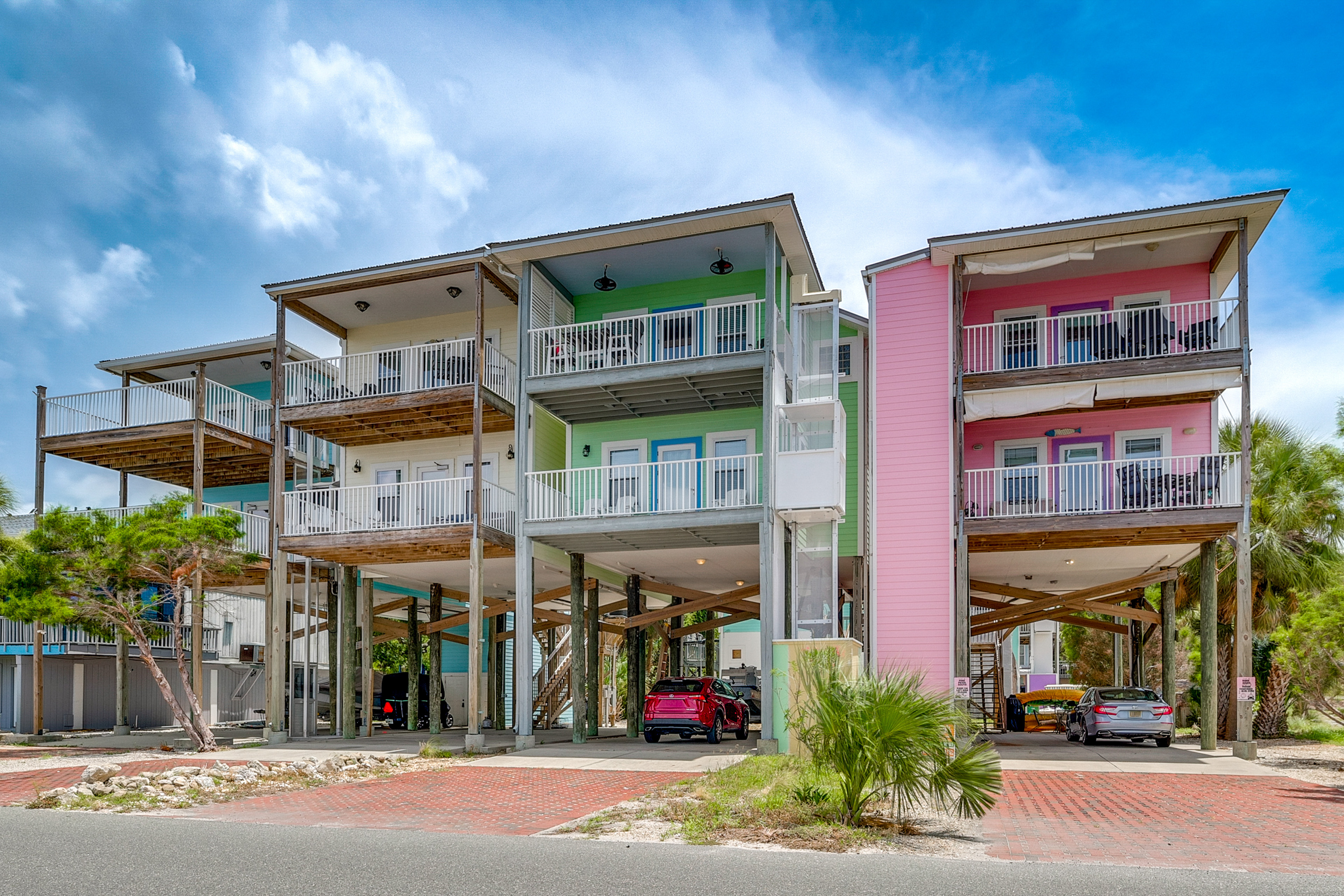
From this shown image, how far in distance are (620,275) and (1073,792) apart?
48.1ft

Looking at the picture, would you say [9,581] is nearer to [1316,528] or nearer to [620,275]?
[620,275]

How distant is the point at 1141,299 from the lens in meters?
23.3

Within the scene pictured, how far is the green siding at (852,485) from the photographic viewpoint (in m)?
24.1

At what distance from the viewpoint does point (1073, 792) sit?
46.5 feet

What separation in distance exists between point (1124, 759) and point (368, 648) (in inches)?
666

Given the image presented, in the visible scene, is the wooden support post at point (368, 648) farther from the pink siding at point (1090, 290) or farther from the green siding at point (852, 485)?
the pink siding at point (1090, 290)

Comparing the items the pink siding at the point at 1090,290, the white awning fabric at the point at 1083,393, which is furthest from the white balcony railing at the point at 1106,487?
the pink siding at the point at 1090,290

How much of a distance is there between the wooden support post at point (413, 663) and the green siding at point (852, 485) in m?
11.0

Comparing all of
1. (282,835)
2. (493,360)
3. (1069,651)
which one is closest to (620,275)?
(493,360)

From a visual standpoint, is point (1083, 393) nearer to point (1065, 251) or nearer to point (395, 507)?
point (1065, 251)

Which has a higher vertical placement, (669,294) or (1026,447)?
(669,294)

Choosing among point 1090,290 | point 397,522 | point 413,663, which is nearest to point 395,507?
point 397,522

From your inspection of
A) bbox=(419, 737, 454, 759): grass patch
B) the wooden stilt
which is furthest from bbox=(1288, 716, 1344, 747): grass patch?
the wooden stilt

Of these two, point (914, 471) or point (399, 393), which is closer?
point (914, 471)
